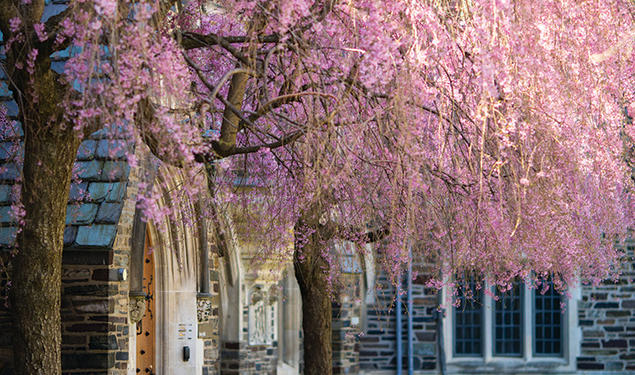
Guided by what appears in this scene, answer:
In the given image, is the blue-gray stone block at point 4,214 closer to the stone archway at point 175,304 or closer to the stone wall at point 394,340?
the stone archway at point 175,304

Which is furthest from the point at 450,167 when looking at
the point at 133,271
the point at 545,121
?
the point at 133,271

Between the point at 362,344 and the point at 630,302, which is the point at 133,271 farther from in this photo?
the point at 630,302

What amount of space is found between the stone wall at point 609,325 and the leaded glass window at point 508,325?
0.96 metres

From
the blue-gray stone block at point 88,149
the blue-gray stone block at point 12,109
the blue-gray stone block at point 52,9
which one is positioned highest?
the blue-gray stone block at point 52,9

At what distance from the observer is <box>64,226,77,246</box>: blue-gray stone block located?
9.10m

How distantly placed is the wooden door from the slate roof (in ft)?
4.57

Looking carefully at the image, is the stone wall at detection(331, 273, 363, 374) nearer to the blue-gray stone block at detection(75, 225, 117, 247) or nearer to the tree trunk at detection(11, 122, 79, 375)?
the blue-gray stone block at detection(75, 225, 117, 247)

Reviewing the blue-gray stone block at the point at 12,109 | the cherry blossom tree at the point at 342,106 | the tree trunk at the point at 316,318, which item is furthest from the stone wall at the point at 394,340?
the blue-gray stone block at the point at 12,109

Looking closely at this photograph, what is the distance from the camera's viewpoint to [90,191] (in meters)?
9.41

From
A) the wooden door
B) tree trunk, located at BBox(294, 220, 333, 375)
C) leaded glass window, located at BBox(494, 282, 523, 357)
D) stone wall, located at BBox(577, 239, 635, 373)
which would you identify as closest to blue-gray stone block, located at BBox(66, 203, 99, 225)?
the wooden door

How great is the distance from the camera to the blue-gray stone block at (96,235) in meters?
9.07

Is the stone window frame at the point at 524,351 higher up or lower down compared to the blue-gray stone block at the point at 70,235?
lower down

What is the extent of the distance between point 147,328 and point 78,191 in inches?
80.0

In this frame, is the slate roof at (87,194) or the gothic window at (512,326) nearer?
the slate roof at (87,194)
